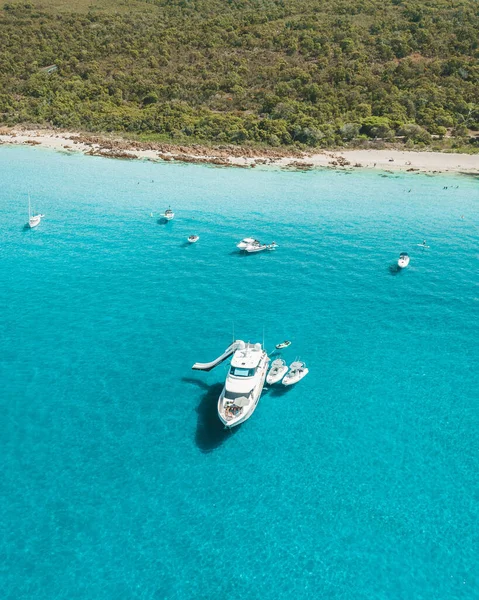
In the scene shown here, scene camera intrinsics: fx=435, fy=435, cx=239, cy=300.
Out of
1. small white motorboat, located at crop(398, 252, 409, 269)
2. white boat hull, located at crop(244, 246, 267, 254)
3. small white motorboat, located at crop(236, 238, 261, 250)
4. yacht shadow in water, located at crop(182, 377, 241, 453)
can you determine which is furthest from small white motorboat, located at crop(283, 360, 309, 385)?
small white motorboat, located at crop(398, 252, 409, 269)

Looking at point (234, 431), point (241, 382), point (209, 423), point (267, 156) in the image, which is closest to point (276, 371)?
point (241, 382)

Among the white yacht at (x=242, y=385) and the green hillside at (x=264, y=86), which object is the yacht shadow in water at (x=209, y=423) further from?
the green hillside at (x=264, y=86)

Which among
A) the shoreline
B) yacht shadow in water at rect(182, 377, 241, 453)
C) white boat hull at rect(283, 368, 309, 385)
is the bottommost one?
yacht shadow in water at rect(182, 377, 241, 453)

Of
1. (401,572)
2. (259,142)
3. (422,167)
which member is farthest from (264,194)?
(401,572)

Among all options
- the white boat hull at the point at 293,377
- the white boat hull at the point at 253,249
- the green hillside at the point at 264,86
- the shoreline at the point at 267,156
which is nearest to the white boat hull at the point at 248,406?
the white boat hull at the point at 293,377

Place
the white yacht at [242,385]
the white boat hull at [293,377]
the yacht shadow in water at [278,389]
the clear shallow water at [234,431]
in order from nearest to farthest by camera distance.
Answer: the clear shallow water at [234,431] → the white yacht at [242,385] → the yacht shadow in water at [278,389] → the white boat hull at [293,377]

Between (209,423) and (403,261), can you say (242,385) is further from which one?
(403,261)

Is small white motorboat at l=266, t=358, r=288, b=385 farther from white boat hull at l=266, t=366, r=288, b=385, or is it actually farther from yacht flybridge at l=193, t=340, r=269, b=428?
yacht flybridge at l=193, t=340, r=269, b=428
